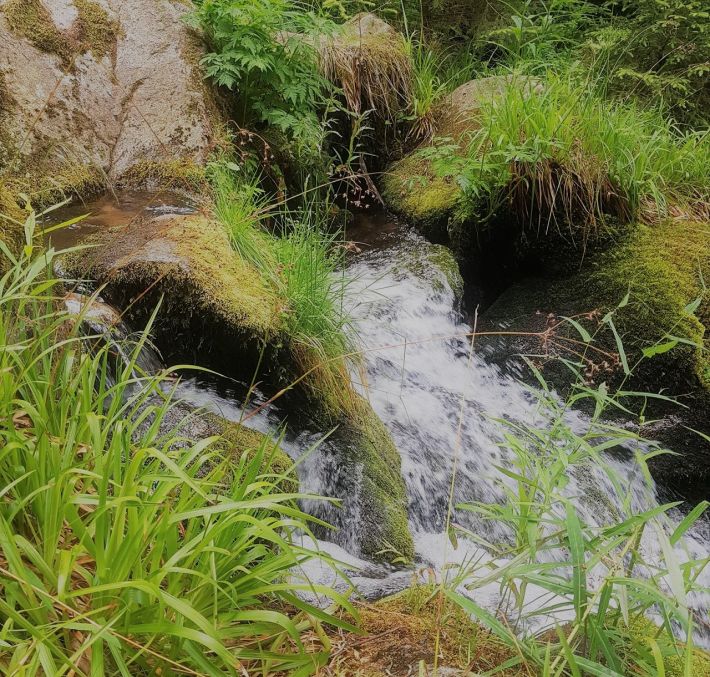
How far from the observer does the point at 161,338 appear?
2607 millimetres

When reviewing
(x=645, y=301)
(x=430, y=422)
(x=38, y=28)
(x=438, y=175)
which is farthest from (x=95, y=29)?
(x=645, y=301)

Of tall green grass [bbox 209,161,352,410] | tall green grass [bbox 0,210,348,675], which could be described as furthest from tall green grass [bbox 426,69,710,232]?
tall green grass [bbox 0,210,348,675]

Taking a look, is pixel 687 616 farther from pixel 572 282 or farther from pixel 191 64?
pixel 191 64

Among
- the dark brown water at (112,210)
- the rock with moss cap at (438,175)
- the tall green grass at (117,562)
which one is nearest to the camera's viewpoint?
the tall green grass at (117,562)

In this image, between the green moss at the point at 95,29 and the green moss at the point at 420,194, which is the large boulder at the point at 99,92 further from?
the green moss at the point at 420,194

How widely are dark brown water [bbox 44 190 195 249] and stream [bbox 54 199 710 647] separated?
3.39 ft

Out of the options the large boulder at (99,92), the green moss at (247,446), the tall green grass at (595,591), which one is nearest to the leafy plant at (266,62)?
the large boulder at (99,92)

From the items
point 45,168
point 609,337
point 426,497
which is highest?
point 45,168

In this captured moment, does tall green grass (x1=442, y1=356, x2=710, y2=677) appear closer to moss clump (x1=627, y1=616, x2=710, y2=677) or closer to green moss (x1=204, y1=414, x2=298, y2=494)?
moss clump (x1=627, y1=616, x2=710, y2=677)

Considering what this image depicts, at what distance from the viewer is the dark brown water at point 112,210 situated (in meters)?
3.08

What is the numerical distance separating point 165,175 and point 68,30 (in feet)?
4.37

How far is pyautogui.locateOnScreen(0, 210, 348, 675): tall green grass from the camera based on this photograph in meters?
1.19

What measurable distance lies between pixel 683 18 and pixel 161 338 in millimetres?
4547

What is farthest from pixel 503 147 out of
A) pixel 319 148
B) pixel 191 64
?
pixel 191 64
